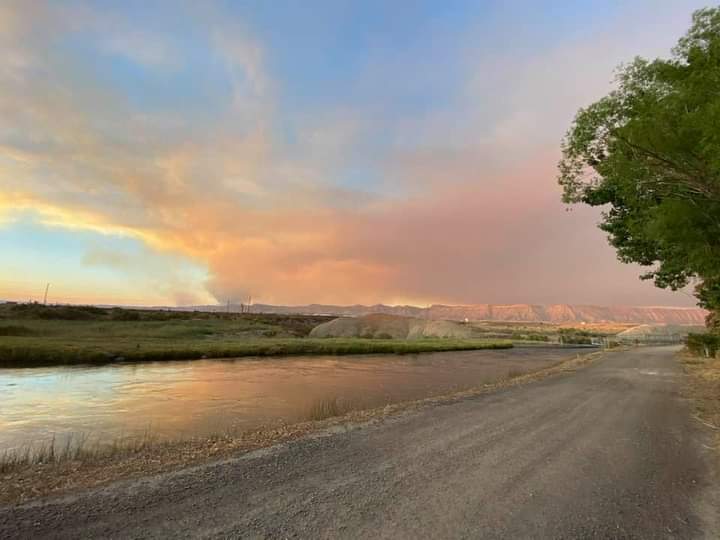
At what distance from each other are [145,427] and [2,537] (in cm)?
1014

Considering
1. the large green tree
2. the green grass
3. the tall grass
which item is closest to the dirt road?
the tall grass

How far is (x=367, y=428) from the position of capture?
1045 centimetres

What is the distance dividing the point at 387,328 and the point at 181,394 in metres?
72.4

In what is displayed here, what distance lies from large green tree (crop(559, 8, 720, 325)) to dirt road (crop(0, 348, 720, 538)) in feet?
21.6

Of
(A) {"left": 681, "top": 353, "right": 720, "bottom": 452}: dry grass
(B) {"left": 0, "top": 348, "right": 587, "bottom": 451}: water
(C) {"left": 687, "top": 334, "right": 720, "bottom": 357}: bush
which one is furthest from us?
(C) {"left": 687, "top": 334, "right": 720, "bottom": 357}: bush

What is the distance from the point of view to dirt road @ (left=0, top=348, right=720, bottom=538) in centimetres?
509

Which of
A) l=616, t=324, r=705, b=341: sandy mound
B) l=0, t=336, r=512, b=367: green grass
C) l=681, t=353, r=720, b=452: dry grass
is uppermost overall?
l=616, t=324, r=705, b=341: sandy mound

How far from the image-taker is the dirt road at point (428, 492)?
5090 millimetres

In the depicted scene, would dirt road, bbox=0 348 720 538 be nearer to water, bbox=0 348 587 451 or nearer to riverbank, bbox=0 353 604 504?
riverbank, bbox=0 353 604 504

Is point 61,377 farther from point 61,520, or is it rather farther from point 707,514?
point 707,514

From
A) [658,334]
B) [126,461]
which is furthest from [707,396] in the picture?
[658,334]

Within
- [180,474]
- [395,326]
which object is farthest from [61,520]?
[395,326]

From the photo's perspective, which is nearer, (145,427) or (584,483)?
(584,483)

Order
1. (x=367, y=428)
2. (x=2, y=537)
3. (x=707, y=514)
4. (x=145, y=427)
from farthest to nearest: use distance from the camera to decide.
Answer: (x=145, y=427) → (x=367, y=428) → (x=707, y=514) → (x=2, y=537)
